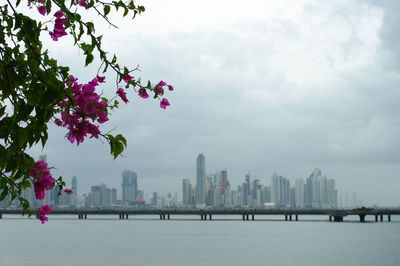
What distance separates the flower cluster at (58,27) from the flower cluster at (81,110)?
0.49 metres

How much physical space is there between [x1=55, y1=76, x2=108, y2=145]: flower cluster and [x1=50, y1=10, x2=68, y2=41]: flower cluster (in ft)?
1.61

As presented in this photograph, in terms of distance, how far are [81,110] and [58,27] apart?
2.90ft

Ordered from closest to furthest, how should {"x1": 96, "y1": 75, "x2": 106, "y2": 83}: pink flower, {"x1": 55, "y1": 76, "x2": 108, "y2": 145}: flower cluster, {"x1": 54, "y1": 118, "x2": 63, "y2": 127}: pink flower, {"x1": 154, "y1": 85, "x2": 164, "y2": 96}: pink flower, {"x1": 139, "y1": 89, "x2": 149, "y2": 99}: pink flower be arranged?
{"x1": 55, "y1": 76, "x2": 108, "y2": 145}: flower cluster → {"x1": 96, "y1": 75, "x2": 106, "y2": 83}: pink flower → {"x1": 54, "y1": 118, "x2": 63, "y2": 127}: pink flower → {"x1": 139, "y1": 89, "x2": 149, "y2": 99}: pink flower → {"x1": 154, "y1": 85, "x2": 164, "y2": 96}: pink flower

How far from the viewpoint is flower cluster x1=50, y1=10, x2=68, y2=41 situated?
4.38m

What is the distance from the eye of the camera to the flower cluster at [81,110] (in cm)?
403

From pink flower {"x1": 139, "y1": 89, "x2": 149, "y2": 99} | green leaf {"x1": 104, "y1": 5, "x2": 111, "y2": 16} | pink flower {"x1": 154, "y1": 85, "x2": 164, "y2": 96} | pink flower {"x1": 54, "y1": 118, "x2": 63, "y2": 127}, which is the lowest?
pink flower {"x1": 54, "y1": 118, "x2": 63, "y2": 127}

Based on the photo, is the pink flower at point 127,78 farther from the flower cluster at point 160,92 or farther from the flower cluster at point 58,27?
the flower cluster at point 58,27

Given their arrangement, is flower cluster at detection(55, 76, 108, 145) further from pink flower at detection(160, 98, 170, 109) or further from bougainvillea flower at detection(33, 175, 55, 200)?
pink flower at detection(160, 98, 170, 109)

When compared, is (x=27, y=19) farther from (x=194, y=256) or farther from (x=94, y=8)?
(x=194, y=256)

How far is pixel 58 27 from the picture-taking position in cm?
443

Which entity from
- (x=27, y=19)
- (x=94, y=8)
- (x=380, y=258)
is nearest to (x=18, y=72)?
(x=27, y=19)

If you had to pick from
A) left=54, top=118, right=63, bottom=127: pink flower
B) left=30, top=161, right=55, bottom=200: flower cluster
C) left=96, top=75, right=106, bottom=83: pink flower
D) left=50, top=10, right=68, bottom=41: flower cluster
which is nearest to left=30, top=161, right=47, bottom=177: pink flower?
left=30, top=161, right=55, bottom=200: flower cluster

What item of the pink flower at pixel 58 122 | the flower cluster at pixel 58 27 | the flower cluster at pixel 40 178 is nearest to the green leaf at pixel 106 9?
the flower cluster at pixel 58 27

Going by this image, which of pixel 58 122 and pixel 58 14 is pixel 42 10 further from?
pixel 58 122
